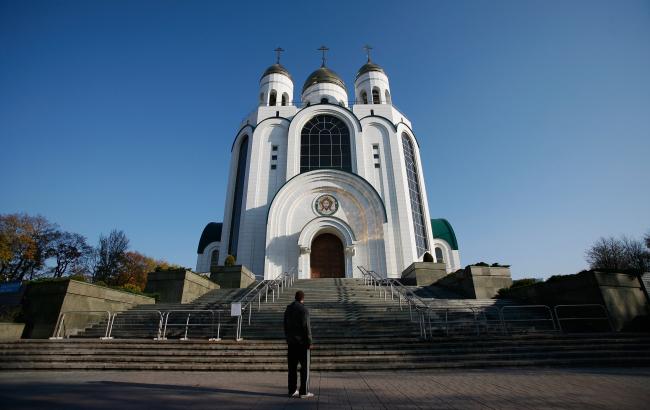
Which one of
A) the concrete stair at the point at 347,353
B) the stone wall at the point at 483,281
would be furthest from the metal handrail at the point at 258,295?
the stone wall at the point at 483,281

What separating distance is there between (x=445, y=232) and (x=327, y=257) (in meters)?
14.9

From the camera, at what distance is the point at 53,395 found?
14.8 feet

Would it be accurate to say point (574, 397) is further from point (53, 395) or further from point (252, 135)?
point (252, 135)

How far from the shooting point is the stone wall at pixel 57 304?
1084 centimetres

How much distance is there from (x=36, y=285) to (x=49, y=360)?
5.19 m

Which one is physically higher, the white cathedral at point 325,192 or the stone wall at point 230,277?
the white cathedral at point 325,192

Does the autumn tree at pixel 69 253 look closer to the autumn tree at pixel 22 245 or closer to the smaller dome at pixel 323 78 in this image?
the autumn tree at pixel 22 245

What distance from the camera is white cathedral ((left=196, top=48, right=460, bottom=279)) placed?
2314 centimetres

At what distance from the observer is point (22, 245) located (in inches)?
1422

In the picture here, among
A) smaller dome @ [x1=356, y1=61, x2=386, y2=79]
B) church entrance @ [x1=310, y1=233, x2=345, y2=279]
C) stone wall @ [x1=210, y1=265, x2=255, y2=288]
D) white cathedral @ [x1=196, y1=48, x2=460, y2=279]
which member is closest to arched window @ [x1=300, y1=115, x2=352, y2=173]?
white cathedral @ [x1=196, y1=48, x2=460, y2=279]

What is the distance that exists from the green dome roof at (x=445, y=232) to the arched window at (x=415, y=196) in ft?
19.3

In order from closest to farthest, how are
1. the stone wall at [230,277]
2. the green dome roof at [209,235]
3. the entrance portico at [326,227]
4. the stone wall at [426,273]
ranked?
the stone wall at [230,277] < the stone wall at [426,273] < the entrance portico at [326,227] < the green dome roof at [209,235]

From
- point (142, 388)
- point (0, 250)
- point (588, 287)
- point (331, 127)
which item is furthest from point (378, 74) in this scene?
point (0, 250)

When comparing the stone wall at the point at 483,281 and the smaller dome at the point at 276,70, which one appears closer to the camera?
the stone wall at the point at 483,281
